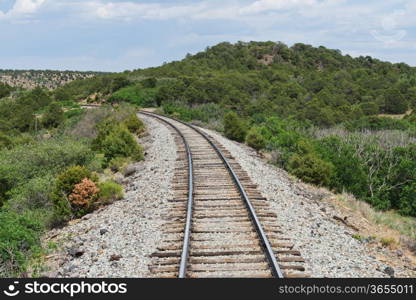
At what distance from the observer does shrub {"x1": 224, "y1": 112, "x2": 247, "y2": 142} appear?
81.5 ft

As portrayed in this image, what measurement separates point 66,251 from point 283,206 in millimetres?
5495

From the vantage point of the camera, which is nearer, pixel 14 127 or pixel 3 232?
pixel 3 232

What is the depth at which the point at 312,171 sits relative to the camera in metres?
15.8

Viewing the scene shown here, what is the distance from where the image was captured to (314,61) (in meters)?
105

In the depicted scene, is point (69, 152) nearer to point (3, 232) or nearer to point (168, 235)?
point (3, 232)

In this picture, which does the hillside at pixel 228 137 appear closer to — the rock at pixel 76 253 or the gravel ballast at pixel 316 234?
the rock at pixel 76 253

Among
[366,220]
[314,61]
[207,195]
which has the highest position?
[314,61]

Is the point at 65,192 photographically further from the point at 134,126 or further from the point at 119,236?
the point at 134,126

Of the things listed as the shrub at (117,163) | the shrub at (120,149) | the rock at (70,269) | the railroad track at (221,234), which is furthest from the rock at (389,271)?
the shrub at (120,149)

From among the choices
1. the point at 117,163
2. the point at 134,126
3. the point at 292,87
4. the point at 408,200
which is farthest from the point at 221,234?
the point at 292,87

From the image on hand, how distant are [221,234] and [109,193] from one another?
4.77 metres

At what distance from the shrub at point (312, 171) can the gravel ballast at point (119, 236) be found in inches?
204

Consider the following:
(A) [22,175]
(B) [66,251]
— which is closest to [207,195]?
(B) [66,251]

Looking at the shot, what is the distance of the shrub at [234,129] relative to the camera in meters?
24.8
